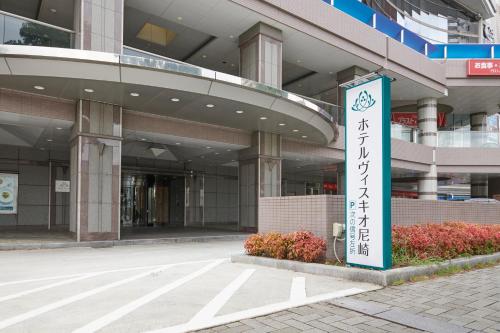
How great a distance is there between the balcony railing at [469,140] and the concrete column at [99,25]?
2444 centimetres

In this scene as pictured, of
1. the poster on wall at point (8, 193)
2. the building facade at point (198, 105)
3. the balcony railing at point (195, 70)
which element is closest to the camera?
the balcony railing at point (195, 70)

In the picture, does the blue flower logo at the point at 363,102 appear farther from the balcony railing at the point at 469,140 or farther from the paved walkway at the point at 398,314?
the balcony railing at the point at 469,140

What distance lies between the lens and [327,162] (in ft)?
81.7

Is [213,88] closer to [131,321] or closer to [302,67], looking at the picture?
[131,321]

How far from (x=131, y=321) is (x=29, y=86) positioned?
1028 cm

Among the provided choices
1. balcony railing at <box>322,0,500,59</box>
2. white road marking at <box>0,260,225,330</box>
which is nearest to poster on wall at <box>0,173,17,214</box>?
white road marking at <box>0,260,225,330</box>

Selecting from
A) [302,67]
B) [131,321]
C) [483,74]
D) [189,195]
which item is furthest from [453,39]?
[131,321]

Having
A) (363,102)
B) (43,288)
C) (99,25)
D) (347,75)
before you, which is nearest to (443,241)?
(363,102)

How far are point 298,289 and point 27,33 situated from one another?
1071cm

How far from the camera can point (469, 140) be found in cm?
3027

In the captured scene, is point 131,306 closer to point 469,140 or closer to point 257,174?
point 257,174

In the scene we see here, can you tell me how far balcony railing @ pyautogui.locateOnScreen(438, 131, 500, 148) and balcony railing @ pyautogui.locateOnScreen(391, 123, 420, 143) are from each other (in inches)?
112

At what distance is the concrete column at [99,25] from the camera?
13383mm

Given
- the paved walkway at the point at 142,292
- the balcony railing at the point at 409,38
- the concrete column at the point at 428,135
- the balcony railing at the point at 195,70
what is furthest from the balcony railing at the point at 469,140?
the paved walkway at the point at 142,292
